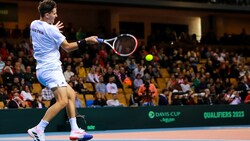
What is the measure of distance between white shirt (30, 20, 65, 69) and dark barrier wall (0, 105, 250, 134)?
763 cm

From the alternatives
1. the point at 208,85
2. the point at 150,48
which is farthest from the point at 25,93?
the point at 150,48

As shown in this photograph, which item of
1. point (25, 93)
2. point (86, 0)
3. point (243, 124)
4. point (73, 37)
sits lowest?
point (243, 124)

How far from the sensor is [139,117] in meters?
18.3

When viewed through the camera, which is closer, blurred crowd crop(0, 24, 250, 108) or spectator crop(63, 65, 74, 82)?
blurred crowd crop(0, 24, 250, 108)

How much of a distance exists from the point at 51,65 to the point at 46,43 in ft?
1.15

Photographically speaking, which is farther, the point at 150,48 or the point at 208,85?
the point at 150,48

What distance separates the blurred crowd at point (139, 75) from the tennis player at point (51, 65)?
935cm

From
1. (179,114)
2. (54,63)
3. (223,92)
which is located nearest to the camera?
(54,63)

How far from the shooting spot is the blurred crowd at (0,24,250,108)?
19.8 meters

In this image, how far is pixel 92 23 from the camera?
105ft

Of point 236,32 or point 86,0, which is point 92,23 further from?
point 236,32

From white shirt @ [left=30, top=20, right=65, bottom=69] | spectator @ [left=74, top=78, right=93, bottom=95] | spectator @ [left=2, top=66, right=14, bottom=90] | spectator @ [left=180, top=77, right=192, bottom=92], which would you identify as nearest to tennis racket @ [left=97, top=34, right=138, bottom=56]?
white shirt @ [left=30, top=20, right=65, bottom=69]

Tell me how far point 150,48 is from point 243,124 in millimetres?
8768

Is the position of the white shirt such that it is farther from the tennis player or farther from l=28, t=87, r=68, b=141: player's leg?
l=28, t=87, r=68, b=141: player's leg
